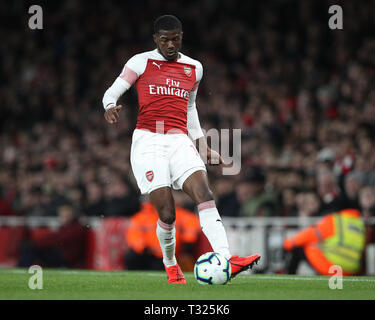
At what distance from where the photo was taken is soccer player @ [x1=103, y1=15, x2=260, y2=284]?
6.84 meters

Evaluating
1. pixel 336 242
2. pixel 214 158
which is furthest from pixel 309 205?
pixel 214 158

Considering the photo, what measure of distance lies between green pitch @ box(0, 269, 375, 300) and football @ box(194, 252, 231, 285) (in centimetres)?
8

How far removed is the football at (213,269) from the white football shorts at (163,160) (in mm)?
782

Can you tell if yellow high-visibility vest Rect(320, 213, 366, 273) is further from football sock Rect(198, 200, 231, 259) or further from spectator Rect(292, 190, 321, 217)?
football sock Rect(198, 200, 231, 259)

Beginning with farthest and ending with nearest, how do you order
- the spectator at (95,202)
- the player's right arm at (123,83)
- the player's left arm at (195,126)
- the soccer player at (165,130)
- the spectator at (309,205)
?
the spectator at (95,202)
the spectator at (309,205)
the player's left arm at (195,126)
the player's right arm at (123,83)
the soccer player at (165,130)

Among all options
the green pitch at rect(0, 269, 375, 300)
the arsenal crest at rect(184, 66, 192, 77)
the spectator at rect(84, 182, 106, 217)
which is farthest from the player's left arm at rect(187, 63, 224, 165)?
the spectator at rect(84, 182, 106, 217)

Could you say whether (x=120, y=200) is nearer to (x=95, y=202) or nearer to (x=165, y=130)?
(x=95, y=202)

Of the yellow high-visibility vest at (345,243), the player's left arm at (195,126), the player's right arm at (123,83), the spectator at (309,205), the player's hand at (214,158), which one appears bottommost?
the yellow high-visibility vest at (345,243)

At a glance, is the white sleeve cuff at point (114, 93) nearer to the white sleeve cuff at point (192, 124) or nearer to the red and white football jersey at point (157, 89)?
the red and white football jersey at point (157, 89)

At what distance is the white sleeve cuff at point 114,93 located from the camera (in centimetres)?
693

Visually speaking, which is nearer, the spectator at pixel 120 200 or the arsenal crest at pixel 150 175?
the arsenal crest at pixel 150 175

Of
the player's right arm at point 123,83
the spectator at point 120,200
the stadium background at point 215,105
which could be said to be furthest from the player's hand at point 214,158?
the spectator at point 120,200
